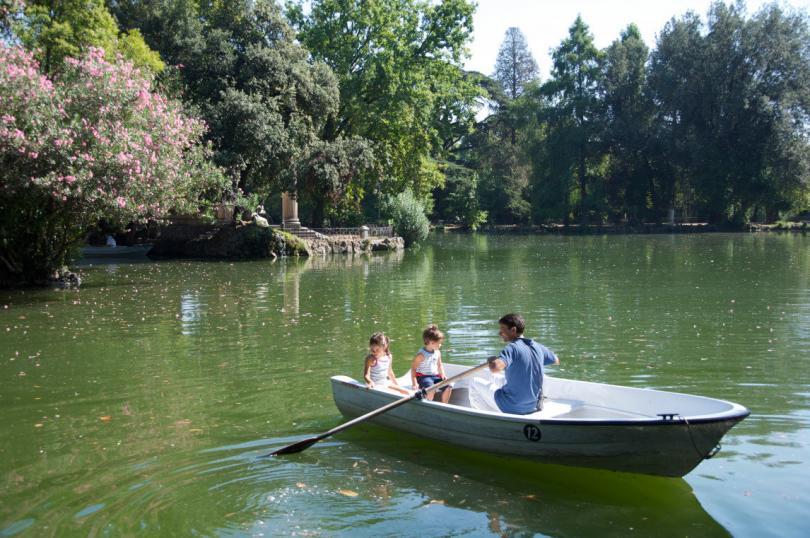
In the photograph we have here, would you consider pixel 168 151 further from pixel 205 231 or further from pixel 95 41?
pixel 205 231

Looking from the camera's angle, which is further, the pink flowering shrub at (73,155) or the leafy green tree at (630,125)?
the leafy green tree at (630,125)

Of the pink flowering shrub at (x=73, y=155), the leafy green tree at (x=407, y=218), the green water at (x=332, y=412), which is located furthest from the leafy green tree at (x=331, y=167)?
the green water at (x=332, y=412)

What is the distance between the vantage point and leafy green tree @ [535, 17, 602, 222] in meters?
66.4

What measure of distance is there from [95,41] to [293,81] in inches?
454

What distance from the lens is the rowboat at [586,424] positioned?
6.24m

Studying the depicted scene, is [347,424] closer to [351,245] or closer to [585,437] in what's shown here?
[585,437]

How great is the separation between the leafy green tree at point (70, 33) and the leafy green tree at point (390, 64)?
16.3 metres

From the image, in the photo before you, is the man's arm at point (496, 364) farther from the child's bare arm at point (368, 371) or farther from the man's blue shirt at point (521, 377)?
the child's bare arm at point (368, 371)

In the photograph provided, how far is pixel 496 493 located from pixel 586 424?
3.26 feet

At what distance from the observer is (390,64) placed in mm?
42625

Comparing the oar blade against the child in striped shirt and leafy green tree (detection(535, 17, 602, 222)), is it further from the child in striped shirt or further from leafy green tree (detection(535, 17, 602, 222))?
leafy green tree (detection(535, 17, 602, 222))

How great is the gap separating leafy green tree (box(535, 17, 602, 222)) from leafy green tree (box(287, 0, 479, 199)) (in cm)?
2184

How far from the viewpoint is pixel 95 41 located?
25.2m

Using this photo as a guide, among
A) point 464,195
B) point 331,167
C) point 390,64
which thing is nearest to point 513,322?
point 331,167
